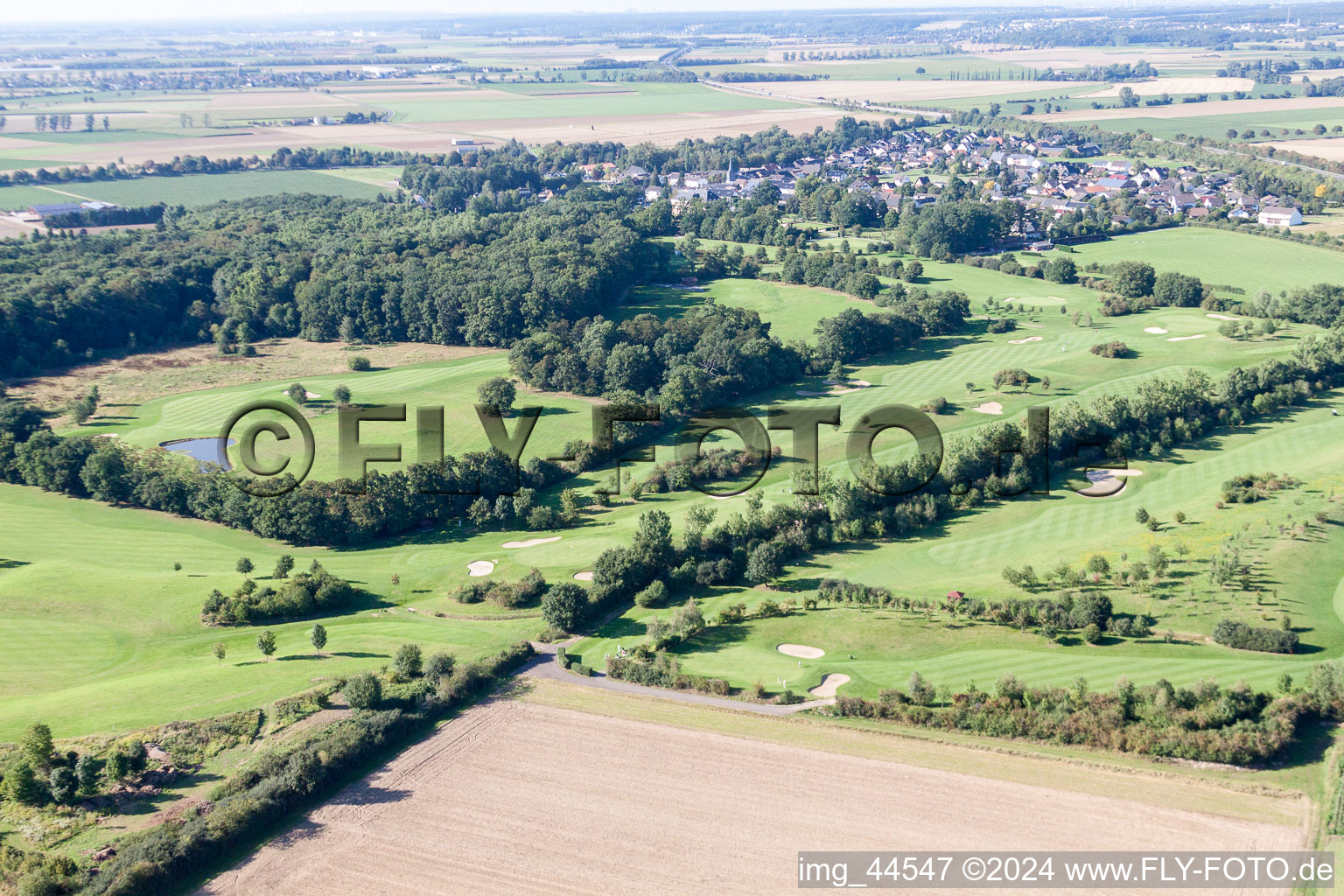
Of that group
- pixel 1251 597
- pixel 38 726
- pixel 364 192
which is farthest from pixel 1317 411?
pixel 364 192

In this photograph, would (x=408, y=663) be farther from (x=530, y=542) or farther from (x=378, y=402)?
(x=378, y=402)

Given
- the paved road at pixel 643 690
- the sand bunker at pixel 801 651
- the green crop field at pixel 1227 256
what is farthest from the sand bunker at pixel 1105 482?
the green crop field at pixel 1227 256

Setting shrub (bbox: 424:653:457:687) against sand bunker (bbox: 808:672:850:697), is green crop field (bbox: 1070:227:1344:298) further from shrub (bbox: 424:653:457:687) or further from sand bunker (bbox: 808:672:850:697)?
shrub (bbox: 424:653:457:687)

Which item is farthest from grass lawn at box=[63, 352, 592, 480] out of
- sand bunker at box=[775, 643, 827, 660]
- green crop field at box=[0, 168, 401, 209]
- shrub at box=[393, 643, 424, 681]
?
green crop field at box=[0, 168, 401, 209]

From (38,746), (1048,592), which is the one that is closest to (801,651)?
(1048,592)

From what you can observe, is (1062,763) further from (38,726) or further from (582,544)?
(38,726)
